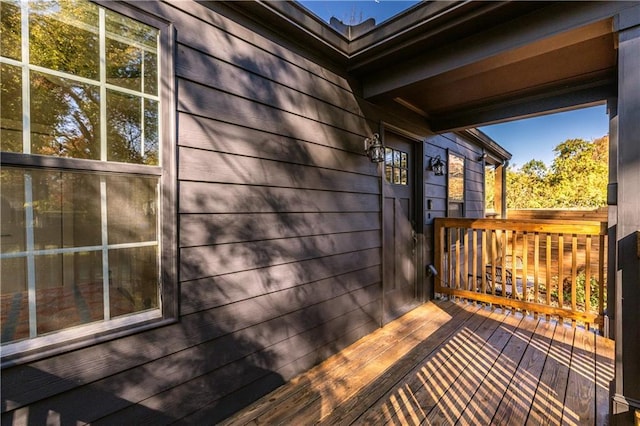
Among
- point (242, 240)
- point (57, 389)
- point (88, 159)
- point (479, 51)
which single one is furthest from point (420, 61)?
point (57, 389)

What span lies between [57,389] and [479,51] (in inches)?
118

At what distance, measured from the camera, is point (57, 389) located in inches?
46.4

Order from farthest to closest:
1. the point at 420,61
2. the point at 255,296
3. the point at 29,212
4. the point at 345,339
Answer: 1. the point at 345,339
2. the point at 420,61
3. the point at 255,296
4. the point at 29,212

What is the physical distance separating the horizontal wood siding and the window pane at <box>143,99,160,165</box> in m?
0.11

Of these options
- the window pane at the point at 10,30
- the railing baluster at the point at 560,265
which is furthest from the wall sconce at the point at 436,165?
the window pane at the point at 10,30

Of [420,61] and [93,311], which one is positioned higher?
[420,61]

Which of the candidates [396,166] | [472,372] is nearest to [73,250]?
[472,372]

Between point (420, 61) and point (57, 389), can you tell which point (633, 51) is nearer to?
point (420, 61)

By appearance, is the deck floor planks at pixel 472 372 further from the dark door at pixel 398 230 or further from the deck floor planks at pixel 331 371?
the dark door at pixel 398 230

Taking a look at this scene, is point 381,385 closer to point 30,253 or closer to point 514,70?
point 30,253

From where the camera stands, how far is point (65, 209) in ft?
4.06

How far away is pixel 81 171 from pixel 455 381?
260 cm

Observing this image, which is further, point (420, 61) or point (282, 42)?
point (420, 61)

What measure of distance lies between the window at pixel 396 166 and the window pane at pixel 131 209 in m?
2.43
